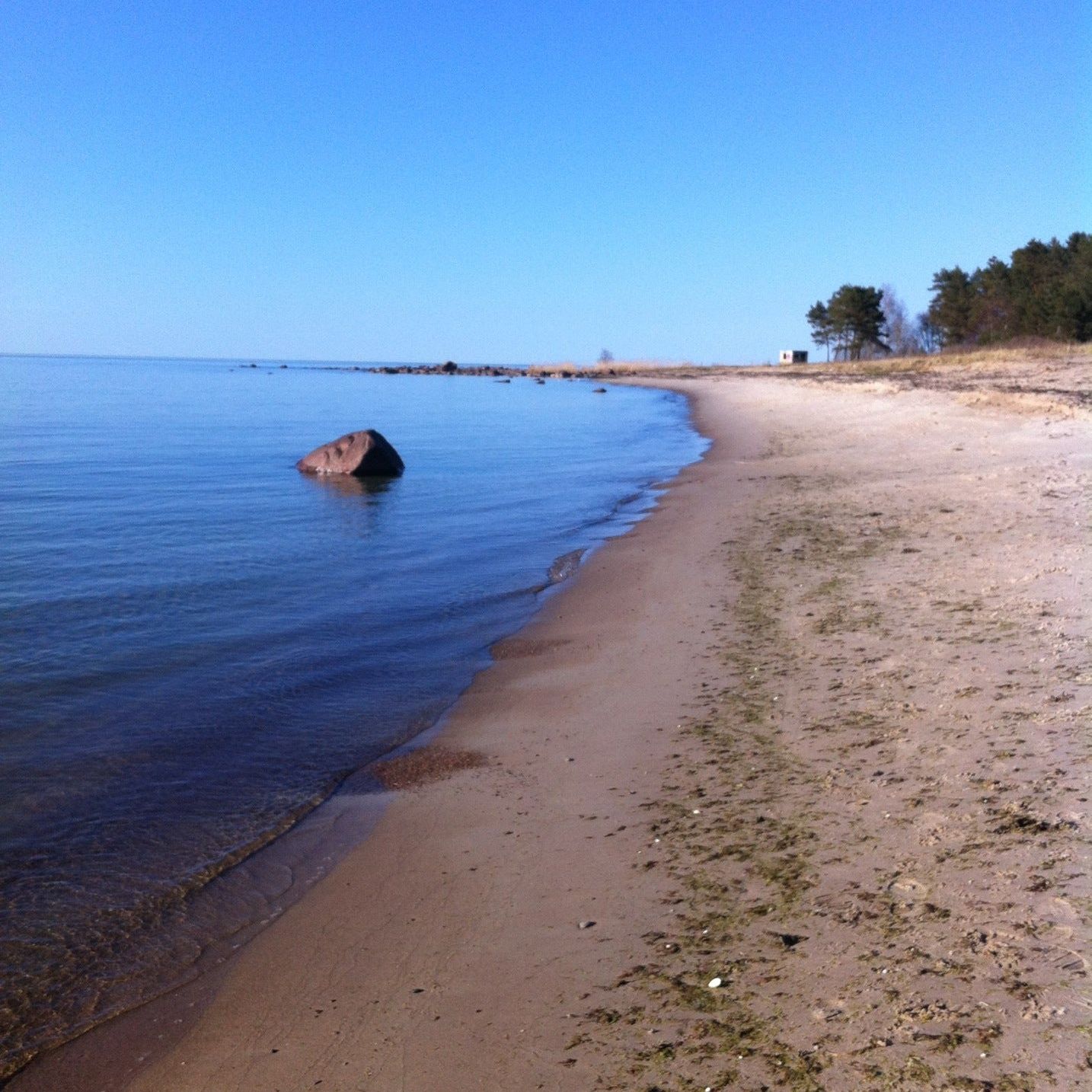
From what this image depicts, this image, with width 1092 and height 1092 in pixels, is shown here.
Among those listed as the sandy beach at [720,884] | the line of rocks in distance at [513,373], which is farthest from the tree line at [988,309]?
the sandy beach at [720,884]

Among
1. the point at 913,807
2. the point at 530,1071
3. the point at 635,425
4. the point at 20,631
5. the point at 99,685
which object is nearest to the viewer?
the point at 530,1071

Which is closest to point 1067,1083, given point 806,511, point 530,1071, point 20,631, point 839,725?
point 530,1071

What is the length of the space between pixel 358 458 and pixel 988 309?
2289 inches

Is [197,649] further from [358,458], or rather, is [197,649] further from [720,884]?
[358,458]

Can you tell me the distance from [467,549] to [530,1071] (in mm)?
11745

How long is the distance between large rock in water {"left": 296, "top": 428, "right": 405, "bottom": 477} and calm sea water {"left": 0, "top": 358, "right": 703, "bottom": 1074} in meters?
0.76

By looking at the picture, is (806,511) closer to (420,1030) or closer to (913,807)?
(913,807)

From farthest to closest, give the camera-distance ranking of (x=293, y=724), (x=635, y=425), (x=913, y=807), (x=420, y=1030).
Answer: (x=635, y=425) → (x=293, y=724) → (x=913, y=807) → (x=420, y=1030)

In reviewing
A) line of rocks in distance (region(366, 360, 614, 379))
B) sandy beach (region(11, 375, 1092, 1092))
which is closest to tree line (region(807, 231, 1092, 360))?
line of rocks in distance (region(366, 360, 614, 379))

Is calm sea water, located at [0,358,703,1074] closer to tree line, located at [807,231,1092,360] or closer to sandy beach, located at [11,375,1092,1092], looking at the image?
sandy beach, located at [11,375,1092,1092]

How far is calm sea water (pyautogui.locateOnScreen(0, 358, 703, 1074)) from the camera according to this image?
5.16 metres

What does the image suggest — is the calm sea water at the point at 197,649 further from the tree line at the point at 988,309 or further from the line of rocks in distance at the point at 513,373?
the line of rocks in distance at the point at 513,373

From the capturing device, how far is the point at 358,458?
24141mm

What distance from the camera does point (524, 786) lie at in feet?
19.8
